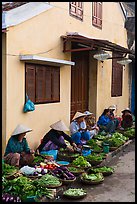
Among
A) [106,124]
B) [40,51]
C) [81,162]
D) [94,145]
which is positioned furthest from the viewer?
[106,124]

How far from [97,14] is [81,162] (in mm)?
6665

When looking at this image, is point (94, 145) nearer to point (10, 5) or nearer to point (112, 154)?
point (112, 154)

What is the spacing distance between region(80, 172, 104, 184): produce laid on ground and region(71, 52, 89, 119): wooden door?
4641mm

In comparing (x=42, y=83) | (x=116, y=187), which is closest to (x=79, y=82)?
(x=42, y=83)

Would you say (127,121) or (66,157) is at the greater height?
(127,121)

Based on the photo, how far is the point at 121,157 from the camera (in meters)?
9.09

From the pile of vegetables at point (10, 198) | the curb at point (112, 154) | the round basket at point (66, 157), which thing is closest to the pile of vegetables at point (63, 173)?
the round basket at point (66, 157)

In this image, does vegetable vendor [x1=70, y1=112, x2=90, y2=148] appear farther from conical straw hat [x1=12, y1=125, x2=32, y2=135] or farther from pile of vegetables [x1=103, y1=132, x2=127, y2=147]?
conical straw hat [x1=12, y1=125, x2=32, y2=135]

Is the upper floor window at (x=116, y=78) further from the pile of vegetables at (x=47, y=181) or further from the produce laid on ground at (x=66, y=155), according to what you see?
the pile of vegetables at (x=47, y=181)

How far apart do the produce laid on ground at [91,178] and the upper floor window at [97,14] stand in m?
6.52

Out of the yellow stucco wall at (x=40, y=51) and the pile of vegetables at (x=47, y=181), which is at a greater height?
the yellow stucco wall at (x=40, y=51)

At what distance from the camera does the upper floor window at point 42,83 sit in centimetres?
782

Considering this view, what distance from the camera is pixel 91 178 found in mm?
6293

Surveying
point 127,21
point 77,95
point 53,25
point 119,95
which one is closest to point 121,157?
point 77,95
